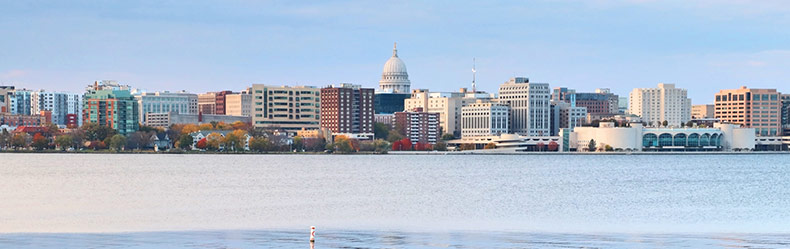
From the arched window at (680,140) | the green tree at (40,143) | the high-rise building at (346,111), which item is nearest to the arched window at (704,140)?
the arched window at (680,140)

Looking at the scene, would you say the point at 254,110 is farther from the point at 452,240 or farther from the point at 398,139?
the point at 452,240

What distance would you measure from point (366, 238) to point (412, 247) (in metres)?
2.93

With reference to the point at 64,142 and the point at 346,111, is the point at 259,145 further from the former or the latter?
the point at 346,111

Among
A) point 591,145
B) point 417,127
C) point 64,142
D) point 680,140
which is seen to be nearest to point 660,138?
point 680,140

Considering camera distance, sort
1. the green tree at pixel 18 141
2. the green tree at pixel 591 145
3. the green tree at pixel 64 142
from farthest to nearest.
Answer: the green tree at pixel 591 145, the green tree at pixel 64 142, the green tree at pixel 18 141

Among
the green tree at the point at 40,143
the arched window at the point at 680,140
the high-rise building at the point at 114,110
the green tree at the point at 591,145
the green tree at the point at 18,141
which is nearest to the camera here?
the green tree at the point at 18,141

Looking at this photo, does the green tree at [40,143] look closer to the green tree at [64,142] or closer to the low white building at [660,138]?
the green tree at [64,142]

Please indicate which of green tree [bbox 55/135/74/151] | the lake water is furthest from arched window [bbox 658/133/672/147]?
the lake water

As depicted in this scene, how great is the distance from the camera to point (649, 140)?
180 metres

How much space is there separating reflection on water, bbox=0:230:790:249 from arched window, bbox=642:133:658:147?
143643 millimetres

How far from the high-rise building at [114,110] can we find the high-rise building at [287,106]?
21.5 metres

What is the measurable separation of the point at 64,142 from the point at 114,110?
24708 mm

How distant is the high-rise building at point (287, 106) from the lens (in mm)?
193000

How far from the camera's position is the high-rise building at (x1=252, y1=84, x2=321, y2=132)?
19300cm
